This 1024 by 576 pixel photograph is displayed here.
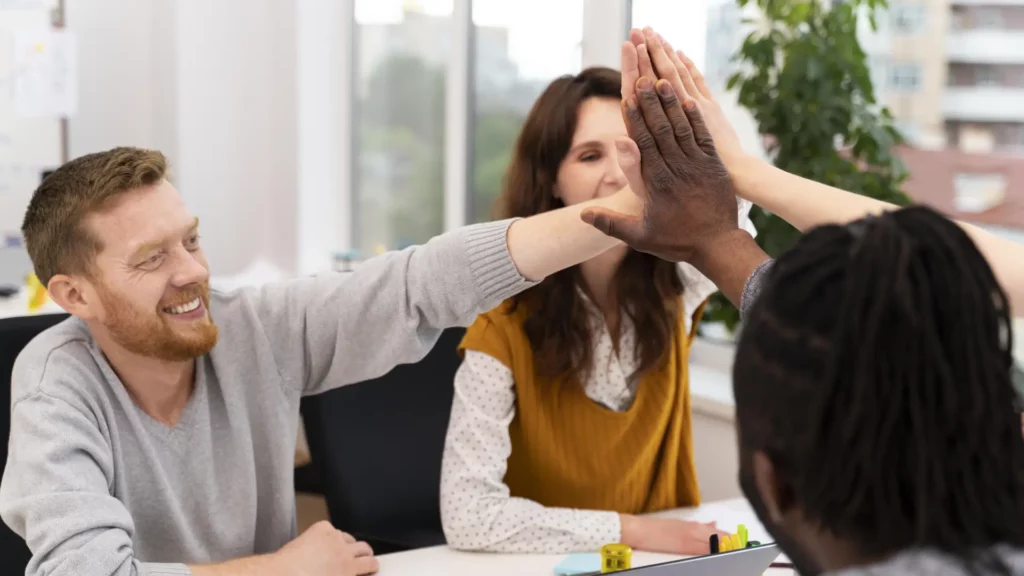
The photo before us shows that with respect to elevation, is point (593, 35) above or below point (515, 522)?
above

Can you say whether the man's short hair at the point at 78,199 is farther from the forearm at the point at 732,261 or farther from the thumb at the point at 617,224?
the forearm at the point at 732,261

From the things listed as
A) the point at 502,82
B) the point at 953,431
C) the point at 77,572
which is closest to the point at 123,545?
the point at 77,572

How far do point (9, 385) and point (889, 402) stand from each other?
1.45 metres

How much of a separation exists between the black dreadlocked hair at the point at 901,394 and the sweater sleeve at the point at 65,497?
0.95m

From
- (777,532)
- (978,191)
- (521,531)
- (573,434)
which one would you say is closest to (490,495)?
(521,531)

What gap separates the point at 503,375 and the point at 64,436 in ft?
2.32

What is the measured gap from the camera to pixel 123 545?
4.24 ft

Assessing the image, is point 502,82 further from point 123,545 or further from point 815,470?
point 815,470

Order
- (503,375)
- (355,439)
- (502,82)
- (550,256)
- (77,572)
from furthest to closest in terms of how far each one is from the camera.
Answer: (502,82), (355,439), (503,375), (550,256), (77,572)

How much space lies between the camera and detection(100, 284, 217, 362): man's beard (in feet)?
4.82

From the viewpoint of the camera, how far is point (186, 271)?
4.96 feet

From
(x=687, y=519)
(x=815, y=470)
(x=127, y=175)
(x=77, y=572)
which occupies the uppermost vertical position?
(x=127, y=175)

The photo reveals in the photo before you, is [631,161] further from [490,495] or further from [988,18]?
[988,18]

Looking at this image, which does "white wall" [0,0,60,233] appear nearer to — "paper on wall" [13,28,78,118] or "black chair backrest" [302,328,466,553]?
"paper on wall" [13,28,78,118]
